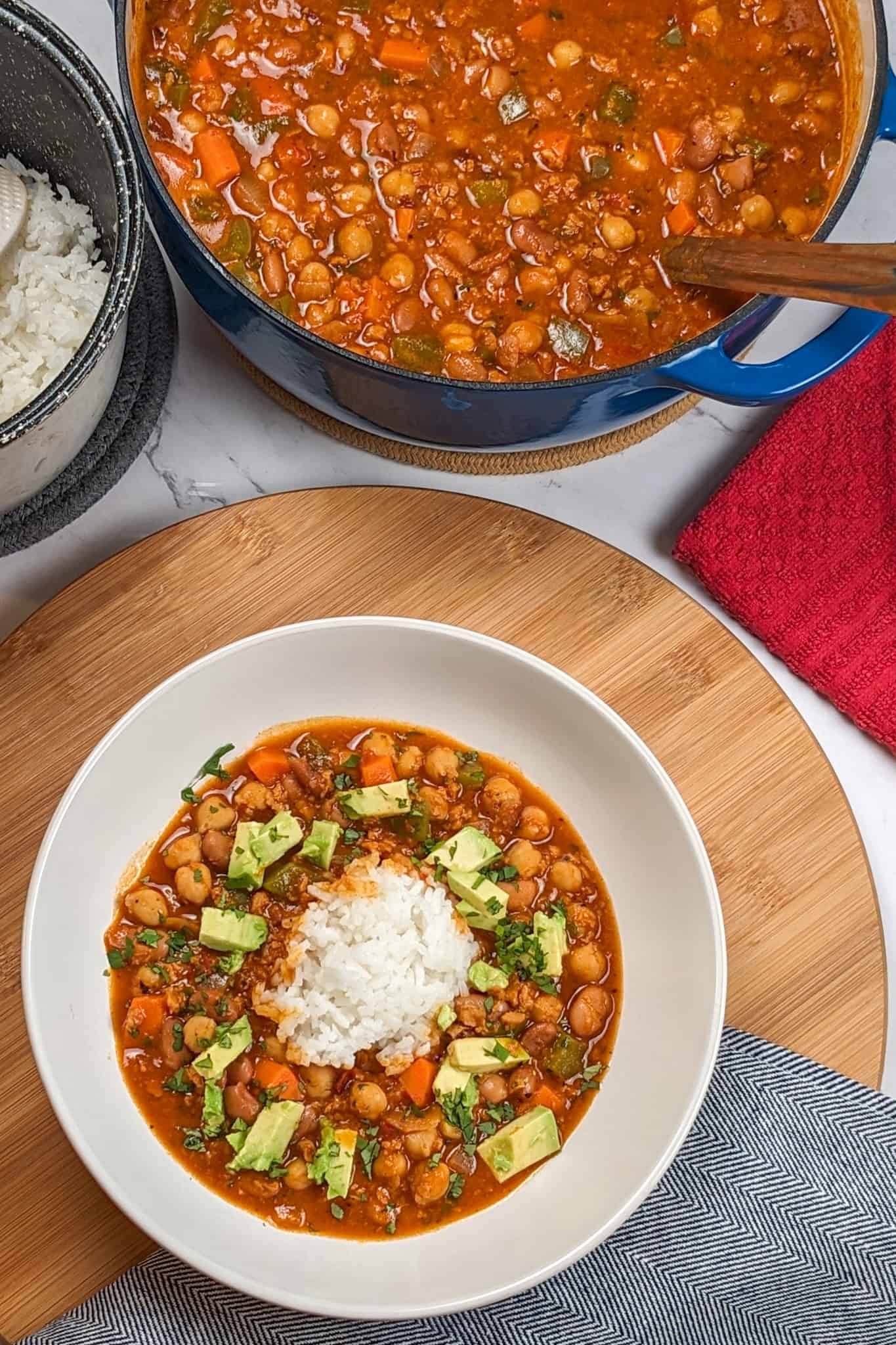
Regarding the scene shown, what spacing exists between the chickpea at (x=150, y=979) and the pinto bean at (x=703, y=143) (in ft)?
5.86

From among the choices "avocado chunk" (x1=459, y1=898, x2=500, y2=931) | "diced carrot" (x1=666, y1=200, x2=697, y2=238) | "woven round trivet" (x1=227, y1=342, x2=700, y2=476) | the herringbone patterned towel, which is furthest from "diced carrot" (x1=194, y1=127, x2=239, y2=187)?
the herringbone patterned towel

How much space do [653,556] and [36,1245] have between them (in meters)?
1.79

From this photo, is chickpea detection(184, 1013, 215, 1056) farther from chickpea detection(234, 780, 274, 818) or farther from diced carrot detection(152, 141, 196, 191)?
diced carrot detection(152, 141, 196, 191)

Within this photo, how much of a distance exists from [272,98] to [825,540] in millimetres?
1365

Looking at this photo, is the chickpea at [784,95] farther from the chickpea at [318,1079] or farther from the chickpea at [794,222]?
the chickpea at [318,1079]

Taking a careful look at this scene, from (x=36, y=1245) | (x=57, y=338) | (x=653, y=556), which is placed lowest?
(x=36, y=1245)

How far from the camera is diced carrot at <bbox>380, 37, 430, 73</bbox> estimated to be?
7.96 feet

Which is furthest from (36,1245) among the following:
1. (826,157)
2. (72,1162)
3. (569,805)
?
(826,157)

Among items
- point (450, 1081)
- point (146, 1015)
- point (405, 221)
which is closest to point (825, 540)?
point (405, 221)

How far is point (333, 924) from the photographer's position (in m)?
2.51

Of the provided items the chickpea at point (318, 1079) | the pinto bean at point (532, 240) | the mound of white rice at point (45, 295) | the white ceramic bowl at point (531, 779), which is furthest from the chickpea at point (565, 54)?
the chickpea at point (318, 1079)

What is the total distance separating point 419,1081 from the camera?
2496mm

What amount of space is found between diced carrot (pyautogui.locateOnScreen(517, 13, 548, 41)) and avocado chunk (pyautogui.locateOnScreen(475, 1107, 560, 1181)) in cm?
196

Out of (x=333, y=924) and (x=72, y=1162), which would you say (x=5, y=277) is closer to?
(x=333, y=924)
